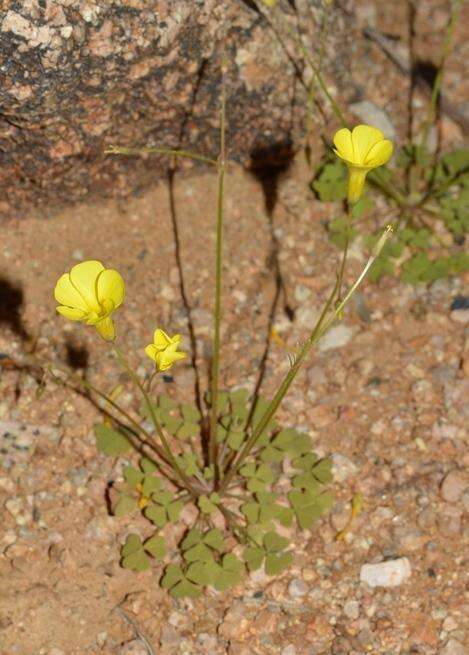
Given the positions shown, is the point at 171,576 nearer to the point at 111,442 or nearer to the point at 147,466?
the point at 147,466

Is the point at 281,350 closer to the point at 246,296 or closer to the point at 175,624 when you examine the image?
the point at 246,296

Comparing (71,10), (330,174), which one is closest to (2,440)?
(71,10)

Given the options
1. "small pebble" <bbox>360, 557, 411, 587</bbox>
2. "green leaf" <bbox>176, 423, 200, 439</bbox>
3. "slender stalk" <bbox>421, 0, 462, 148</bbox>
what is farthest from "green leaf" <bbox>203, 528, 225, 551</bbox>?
"slender stalk" <bbox>421, 0, 462, 148</bbox>

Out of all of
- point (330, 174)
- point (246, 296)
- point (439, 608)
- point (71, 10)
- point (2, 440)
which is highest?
point (71, 10)

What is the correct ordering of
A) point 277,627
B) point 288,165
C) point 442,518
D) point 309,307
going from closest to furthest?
point 277,627, point 442,518, point 309,307, point 288,165

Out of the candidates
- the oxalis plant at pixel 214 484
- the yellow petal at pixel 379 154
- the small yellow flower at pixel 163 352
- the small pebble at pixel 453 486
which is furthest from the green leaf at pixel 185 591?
the yellow petal at pixel 379 154

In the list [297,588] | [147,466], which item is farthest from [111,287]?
[297,588]

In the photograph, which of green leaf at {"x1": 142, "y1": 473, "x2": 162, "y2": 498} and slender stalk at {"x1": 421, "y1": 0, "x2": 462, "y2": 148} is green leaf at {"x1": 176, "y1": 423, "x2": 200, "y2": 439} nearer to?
green leaf at {"x1": 142, "y1": 473, "x2": 162, "y2": 498}
